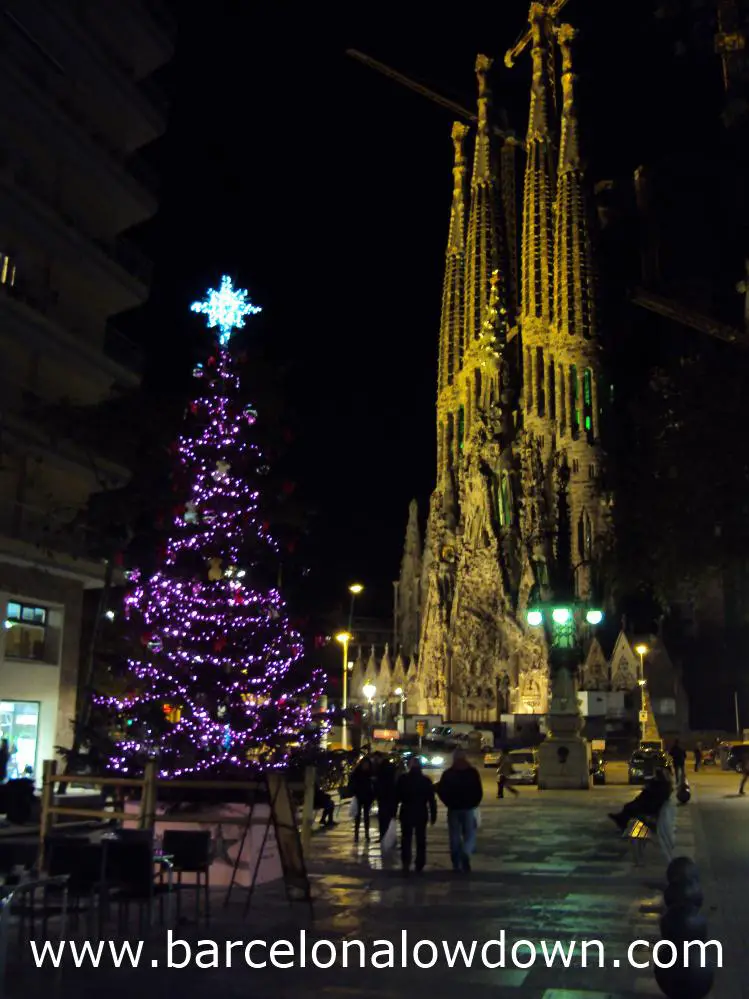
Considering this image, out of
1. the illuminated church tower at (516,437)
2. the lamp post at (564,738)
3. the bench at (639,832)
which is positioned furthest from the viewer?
the illuminated church tower at (516,437)

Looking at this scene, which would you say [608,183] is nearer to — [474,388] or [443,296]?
[443,296]

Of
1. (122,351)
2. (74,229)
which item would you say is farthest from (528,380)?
(74,229)

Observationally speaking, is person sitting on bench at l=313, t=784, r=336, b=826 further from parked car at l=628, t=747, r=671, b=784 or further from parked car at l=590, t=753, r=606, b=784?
parked car at l=628, t=747, r=671, b=784

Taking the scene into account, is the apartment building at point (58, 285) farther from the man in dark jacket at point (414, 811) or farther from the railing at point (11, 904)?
the railing at point (11, 904)

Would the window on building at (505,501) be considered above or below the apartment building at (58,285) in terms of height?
above

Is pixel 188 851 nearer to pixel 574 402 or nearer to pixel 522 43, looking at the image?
pixel 574 402

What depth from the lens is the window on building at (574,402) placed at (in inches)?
2928

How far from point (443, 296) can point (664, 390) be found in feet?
212

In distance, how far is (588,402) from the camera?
7519 cm

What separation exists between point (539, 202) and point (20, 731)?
66988 millimetres

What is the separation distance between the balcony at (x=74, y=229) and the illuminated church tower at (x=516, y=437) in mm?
41765

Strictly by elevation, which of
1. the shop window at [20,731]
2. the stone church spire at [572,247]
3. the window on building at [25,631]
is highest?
the stone church spire at [572,247]

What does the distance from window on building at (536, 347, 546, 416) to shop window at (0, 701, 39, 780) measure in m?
56.8

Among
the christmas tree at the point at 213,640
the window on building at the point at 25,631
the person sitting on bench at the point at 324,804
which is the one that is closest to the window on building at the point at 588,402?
the window on building at the point at 25,631
